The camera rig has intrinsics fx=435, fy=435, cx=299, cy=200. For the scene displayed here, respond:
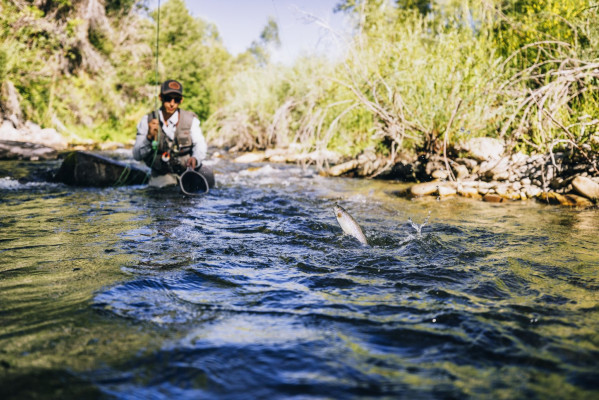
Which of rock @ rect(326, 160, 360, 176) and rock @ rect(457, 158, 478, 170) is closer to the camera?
rock @ rect(457, 158, 478, 170)

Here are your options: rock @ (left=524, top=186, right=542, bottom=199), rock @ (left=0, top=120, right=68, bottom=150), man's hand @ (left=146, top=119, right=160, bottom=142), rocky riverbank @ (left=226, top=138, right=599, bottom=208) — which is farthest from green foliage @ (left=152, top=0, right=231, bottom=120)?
rock @ (left=524, top=186, right=542, bottom=199)

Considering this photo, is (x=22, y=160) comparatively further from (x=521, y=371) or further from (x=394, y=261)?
(x=521, y=371)

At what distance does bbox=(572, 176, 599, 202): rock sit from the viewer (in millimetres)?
6164

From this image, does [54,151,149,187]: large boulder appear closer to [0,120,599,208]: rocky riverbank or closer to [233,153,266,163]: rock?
[0,120,599,208]: rocky riverbank

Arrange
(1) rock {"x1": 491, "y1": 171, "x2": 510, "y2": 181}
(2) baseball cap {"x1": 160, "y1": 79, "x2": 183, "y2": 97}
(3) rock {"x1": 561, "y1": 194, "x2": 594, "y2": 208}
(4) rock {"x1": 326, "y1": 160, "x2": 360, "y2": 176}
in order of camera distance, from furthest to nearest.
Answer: (4) rock {"x1": 326, "y1": 160, "x2": 360, "y2": 176}
(1) rock {"x1": 491, "y1": 171, "x2": 510, "y2": 181}
(2) baseball cap {"x1": 160, "y1": 79, "x2": 183, "y2": 97}
(3) rock {"x1": 561, "y1": 194, "x2": 594, "y2": 208}

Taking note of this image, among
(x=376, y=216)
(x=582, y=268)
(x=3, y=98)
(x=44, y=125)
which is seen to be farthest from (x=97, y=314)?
(x=44, y=125)

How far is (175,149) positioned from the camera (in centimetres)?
734

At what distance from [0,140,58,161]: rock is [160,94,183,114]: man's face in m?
6.81

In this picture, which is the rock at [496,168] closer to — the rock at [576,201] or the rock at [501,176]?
the rock at [501,176]

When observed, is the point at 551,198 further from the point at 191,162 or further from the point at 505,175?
the point at 191,162

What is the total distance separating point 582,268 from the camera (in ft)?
11.1

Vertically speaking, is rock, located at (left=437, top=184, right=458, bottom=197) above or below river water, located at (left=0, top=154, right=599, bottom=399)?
above

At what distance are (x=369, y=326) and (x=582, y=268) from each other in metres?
2.09

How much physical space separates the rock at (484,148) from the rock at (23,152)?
10.8m
